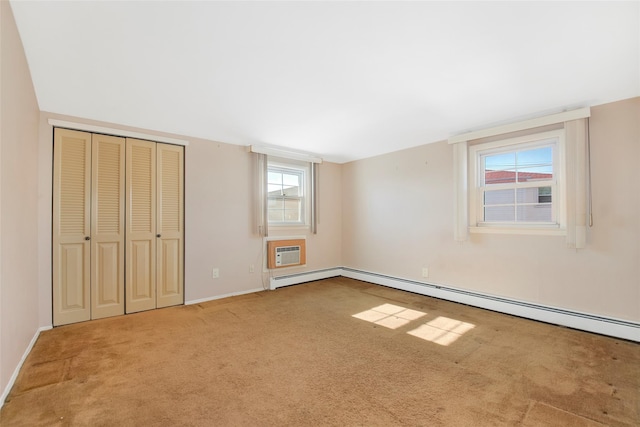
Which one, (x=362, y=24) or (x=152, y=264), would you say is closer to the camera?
(x=362, y=24)

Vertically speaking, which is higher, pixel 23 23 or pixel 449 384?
pixel 23 23

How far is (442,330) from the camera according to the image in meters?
2.73

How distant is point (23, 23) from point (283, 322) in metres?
3.02

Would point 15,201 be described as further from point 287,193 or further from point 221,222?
point 287,193

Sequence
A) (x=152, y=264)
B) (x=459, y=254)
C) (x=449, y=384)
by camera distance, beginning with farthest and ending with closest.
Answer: (x=459, y=254), (x=152, y=264), (x=449, y=384)

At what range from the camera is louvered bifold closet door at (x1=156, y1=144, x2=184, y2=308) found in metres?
3.44

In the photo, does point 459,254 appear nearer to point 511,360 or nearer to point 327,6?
point 511,360

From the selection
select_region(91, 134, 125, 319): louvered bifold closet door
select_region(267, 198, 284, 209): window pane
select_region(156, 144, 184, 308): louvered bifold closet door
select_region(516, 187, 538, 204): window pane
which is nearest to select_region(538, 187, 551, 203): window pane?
select_region(516, 187, 538, 204): window pane

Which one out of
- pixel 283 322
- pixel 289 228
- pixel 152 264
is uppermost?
pixel 289 228

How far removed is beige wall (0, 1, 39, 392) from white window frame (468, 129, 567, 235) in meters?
4.29

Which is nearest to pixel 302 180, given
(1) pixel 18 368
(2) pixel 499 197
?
(2) pixel 499 197

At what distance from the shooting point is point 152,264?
338cm

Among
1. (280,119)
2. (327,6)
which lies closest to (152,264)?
(280,119)

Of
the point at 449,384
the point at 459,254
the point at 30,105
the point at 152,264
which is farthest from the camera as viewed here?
the point at 459,254
